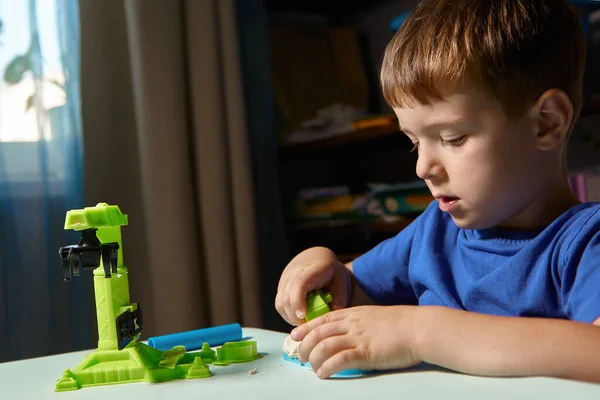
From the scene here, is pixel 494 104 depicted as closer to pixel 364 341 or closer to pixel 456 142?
pixel 456 142

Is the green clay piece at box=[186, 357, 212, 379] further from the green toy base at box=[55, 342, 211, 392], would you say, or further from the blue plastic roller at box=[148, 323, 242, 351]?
the blue plastic roller at box=[148, 323, 242, 351]

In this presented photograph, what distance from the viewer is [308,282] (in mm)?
781

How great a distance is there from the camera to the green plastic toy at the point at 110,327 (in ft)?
2.03

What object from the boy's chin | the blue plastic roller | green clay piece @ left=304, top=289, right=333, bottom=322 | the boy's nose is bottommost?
the blue plastic roller

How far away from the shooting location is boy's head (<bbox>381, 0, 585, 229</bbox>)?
0.66 m

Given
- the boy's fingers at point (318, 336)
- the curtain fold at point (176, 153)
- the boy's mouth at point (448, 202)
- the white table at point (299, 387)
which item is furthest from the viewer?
the curtain fold at point (176, 153)

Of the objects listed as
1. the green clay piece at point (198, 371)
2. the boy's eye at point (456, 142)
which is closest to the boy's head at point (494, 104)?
the boy's eye at point (456, 142)

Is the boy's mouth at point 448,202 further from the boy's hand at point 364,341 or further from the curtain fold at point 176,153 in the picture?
the curtain fold at point 176,153

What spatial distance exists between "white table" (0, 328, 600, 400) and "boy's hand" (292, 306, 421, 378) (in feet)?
0.04

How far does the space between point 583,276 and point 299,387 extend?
277 mm

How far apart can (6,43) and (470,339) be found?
141 centimetres

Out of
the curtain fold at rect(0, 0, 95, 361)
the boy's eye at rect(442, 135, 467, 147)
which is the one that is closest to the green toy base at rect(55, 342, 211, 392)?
the boy's eye at rect(442, 135, 467, 147)

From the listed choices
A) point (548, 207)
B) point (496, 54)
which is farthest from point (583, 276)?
point (496, 54)

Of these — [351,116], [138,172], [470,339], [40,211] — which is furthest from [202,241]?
[470,339]
